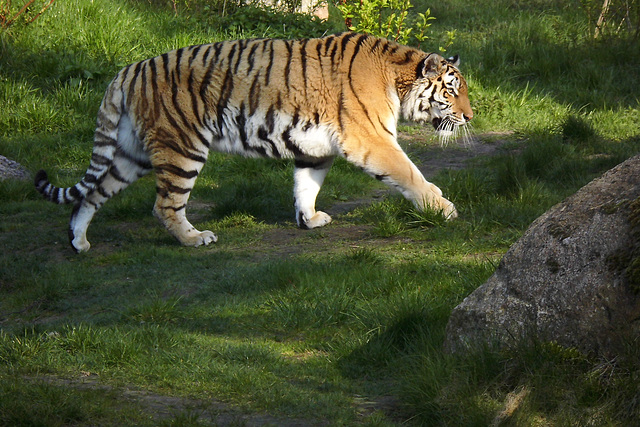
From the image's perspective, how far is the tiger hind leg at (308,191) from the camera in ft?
21.9

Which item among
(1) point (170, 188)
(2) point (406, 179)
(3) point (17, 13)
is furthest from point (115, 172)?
(3) point (17, 13)

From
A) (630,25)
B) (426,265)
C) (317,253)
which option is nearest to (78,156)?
(317,253)

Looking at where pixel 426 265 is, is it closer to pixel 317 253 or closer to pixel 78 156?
pixel 317 253

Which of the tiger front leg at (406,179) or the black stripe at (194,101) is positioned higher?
the black stripe at (194,101)

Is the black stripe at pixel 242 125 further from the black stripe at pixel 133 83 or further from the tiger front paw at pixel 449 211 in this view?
the tiger front paw at pixel 449 211

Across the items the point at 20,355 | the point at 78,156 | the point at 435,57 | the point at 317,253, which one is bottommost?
the point at 78,156

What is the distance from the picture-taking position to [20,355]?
13.2 feet

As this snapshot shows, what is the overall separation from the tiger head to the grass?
498mm

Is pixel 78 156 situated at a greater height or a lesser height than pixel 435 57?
lesser

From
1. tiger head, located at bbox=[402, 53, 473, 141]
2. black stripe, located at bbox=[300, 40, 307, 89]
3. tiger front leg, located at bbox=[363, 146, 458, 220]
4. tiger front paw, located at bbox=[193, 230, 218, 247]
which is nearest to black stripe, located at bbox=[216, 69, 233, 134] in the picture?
black stripe, located at bbox=[300, 40, 307, 89]

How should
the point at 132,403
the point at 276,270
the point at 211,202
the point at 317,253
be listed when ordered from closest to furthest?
the point at 132,403
the point at 276,270
the point at 317,253
the point at 211,202

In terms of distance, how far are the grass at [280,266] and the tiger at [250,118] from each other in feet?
1.10

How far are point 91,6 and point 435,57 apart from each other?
546 centimetres

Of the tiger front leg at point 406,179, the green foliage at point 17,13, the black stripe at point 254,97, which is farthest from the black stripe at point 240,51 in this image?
the green foliage at point 17,13
